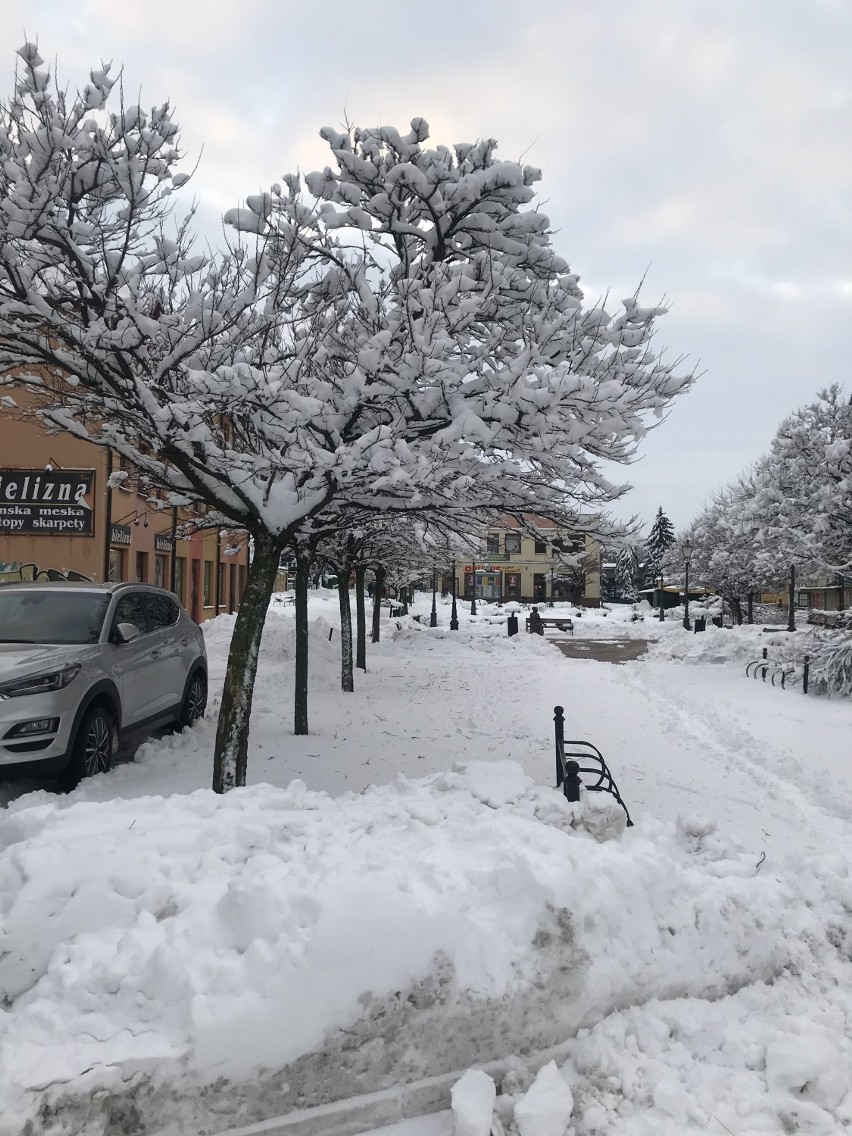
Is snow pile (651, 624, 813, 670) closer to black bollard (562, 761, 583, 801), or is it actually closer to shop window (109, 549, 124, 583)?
black bollard (562, 761, 583, 801)

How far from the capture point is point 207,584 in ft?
103

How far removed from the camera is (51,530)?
2094 centimetres

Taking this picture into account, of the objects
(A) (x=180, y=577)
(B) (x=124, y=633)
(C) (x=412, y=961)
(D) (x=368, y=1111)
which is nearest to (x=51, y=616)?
(B) (x=124, y=633)

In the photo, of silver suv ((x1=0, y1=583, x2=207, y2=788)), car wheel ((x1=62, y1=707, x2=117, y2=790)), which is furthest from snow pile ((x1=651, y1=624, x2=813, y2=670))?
car wheel ((x1=62, y1=707, x2=117, y2=790))

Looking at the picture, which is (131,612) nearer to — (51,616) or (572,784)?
(51,616)

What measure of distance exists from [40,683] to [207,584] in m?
26.2

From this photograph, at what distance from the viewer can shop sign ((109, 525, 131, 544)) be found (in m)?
21.3

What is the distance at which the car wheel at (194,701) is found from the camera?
8703 mm

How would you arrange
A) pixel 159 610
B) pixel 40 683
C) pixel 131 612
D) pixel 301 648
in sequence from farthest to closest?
pixel 301 648
pixel 159 610
pixel 131 612
pixel 40 683

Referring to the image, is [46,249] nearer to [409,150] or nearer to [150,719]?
[409,150]

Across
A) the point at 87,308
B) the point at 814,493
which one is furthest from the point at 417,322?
the point at 814,493

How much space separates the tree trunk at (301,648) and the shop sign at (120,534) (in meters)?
12.1

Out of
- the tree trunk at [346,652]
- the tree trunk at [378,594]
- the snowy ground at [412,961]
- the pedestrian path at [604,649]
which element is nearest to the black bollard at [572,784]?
the snowy ground at [412,961]

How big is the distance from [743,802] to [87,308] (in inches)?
295
